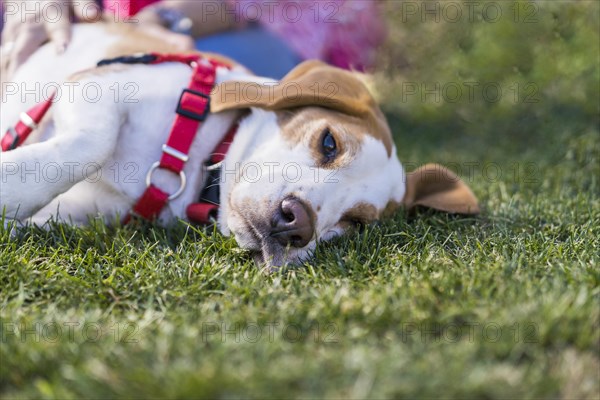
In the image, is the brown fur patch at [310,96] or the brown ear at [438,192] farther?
the brown ear at [438,192]

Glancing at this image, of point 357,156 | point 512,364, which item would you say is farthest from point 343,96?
point 512,364

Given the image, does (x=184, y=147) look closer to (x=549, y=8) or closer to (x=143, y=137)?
(x=143, y=137)

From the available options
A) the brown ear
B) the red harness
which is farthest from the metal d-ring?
the brown ear

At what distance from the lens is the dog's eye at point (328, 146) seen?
307 cm

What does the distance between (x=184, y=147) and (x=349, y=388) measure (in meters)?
1.71

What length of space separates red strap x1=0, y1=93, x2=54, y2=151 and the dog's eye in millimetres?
1293

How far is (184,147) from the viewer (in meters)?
3.12

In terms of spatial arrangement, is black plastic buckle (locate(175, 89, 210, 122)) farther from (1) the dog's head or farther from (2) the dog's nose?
(2) the dog's nose

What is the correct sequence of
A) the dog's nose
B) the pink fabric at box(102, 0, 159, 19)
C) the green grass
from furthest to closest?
the pink fabric at box(102, 0, 159, 19) < the dog's nose < the green grass

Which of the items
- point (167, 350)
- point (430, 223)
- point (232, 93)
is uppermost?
point (232, 93)

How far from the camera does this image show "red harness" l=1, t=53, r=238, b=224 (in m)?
3.10

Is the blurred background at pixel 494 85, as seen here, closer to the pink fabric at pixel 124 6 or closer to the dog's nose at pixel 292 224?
the dog's nose at pixel 292 224

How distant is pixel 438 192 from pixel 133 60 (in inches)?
66.3

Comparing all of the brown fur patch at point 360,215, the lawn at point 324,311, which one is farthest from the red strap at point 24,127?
the brown fur patch at point 360,215
